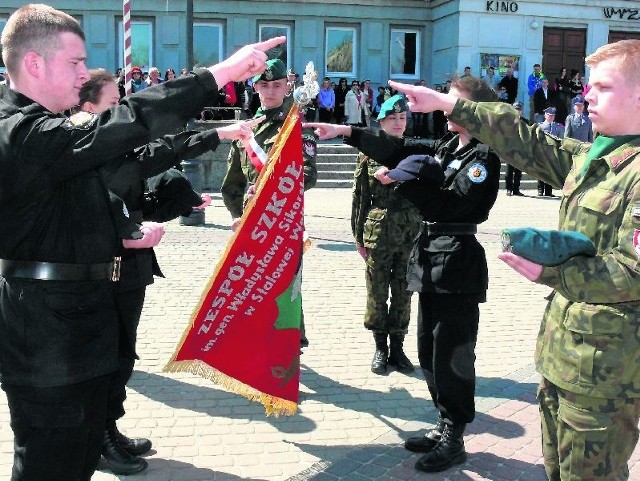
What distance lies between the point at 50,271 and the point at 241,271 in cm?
132

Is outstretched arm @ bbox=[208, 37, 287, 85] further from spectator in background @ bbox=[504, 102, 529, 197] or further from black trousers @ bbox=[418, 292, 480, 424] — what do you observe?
spectator in background @ bbox=[504, 102, 529, 197]

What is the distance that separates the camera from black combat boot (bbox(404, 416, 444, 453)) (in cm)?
414

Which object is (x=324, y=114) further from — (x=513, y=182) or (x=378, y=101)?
(x=513, y=182)

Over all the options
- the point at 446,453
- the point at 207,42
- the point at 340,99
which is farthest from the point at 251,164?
the point at 207,42

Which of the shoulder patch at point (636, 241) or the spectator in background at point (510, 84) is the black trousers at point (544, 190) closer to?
the spectator in background at point (510, 84)

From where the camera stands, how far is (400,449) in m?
4.23

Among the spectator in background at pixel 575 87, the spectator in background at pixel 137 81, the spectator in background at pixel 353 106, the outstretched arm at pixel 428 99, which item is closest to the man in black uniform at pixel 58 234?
the outstretched arm at pixel 428 99

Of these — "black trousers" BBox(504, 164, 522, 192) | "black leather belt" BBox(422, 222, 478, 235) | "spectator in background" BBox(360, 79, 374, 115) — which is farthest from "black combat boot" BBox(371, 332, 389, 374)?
"spectator in background" BBox(360, 79, 374, 115)

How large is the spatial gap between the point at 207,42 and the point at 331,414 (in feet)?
84.8

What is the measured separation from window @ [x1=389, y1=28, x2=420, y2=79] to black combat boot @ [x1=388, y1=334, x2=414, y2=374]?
24954mm

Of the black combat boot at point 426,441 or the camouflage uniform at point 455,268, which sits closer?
the camouflage uniform at point 455,268

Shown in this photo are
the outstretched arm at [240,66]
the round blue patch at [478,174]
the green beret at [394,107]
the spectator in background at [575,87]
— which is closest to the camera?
the outstretched arm at [240,66]

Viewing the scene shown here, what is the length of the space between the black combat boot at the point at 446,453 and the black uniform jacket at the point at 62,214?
1984 millimetres

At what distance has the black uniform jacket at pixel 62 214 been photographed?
246cm
